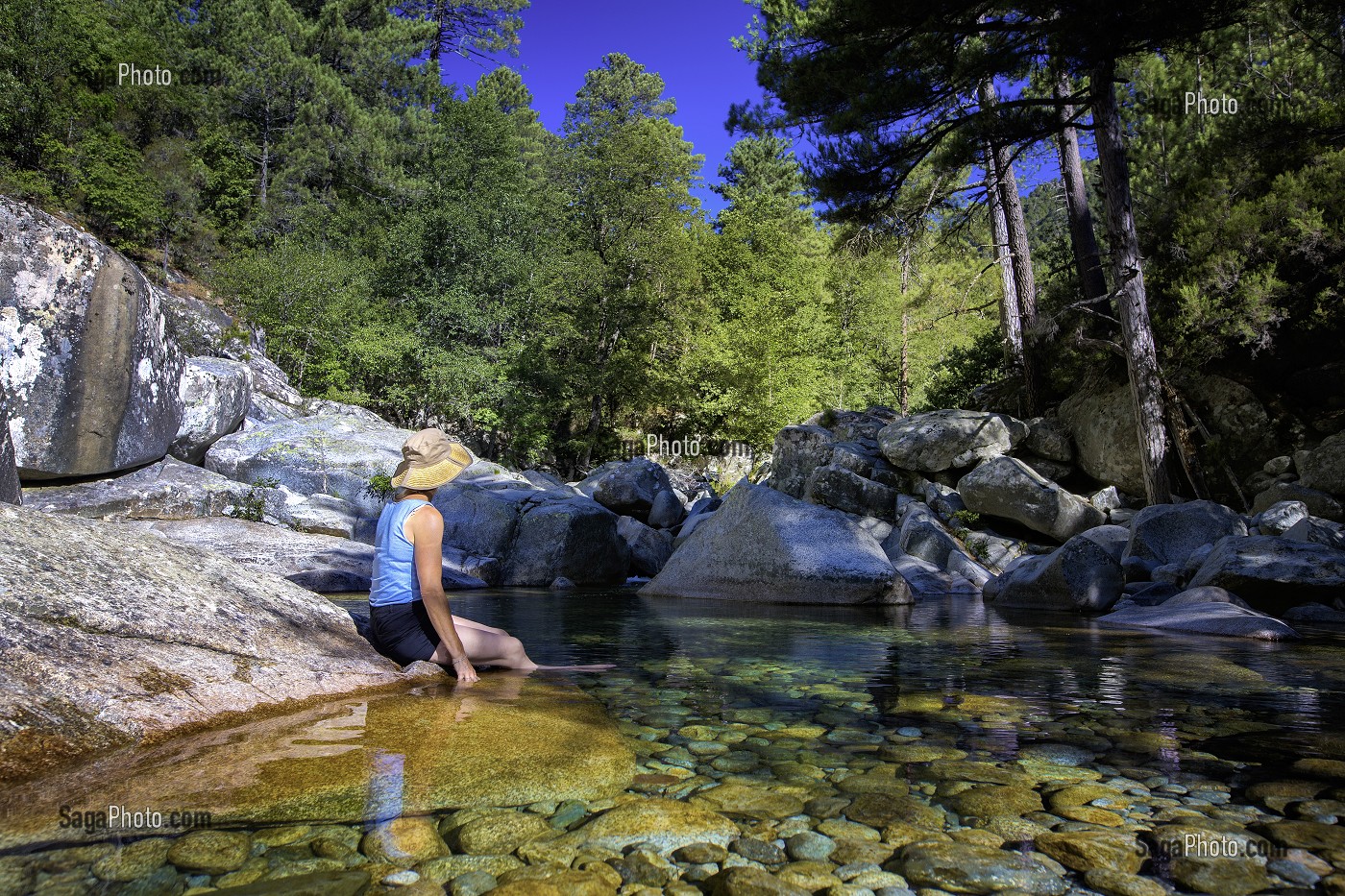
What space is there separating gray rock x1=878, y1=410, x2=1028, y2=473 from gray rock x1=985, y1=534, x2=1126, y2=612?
5488 millimetres

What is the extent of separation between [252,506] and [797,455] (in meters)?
11.2

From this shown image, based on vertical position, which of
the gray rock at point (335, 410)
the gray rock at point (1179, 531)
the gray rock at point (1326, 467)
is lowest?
the gray rock at point (1179, 531)

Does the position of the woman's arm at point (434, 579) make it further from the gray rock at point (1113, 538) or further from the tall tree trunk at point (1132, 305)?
the tall tree trunk at point (1132, 305)

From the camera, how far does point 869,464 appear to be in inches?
625

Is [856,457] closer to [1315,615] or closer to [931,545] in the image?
[931,545]

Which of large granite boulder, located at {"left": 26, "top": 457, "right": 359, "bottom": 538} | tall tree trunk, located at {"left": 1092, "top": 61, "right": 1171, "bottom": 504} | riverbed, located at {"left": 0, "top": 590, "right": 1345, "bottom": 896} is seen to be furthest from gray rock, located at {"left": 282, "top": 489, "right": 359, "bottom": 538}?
tall tree trunk, located at {"left": 1092, "top": 61, "right": 1171, "bottom": 504}

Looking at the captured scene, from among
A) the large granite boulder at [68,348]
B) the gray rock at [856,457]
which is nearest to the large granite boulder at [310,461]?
the large granite boulder at [68,348]

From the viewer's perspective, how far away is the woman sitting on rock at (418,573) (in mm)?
3984

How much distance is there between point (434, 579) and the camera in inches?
154

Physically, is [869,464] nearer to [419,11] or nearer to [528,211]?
[528,211]

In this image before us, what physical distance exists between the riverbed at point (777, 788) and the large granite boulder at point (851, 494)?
33.2 ft

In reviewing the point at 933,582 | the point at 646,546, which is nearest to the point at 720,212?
the point at 646,546

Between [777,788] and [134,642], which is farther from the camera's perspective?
[134,642]

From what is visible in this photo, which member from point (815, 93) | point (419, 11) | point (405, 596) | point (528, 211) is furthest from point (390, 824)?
point (419, 11)
